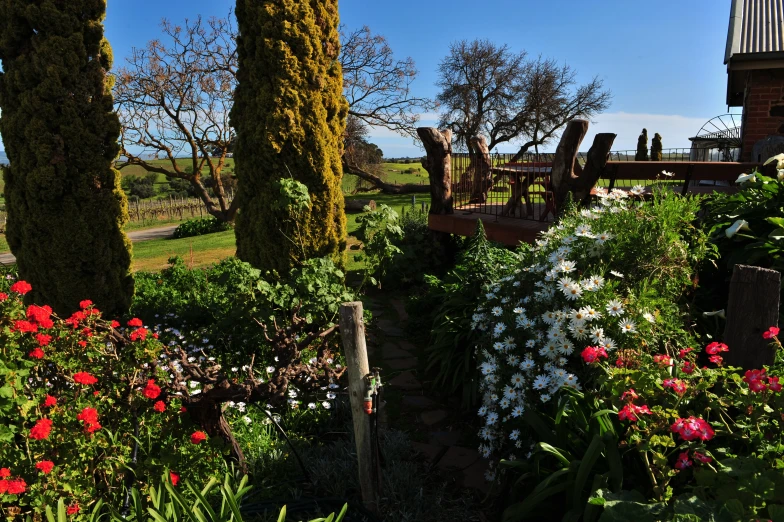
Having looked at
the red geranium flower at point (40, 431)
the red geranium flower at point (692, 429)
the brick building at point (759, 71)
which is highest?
the brick building at point (759, 71)

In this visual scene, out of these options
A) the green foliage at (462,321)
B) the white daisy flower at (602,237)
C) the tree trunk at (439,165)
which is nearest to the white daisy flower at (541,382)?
the white daisy flower at (602,237)

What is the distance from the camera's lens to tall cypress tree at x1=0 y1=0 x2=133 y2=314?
16.3 feet

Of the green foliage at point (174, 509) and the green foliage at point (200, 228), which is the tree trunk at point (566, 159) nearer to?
the green foliage at point (174, 509)

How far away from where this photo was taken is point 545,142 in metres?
26.1

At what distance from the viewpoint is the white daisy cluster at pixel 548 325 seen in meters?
2.67

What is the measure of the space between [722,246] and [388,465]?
9.28 ft

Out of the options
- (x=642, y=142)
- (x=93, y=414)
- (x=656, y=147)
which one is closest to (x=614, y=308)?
(x=93, y=414)

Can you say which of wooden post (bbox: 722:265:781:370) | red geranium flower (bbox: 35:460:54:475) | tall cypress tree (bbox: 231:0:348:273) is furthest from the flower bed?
tall cypress tree (bbox: 231:0:348:273)

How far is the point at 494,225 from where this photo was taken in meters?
6.46

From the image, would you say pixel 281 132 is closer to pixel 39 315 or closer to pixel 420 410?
pixel 420 410

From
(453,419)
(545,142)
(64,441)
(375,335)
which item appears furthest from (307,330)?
(545,142)

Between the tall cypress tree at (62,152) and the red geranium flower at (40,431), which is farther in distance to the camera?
the tall cypress tree at (62,152)

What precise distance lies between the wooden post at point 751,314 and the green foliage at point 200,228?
17.2 meters

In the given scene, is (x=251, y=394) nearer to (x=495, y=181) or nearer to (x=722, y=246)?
(x=722, y=246)
